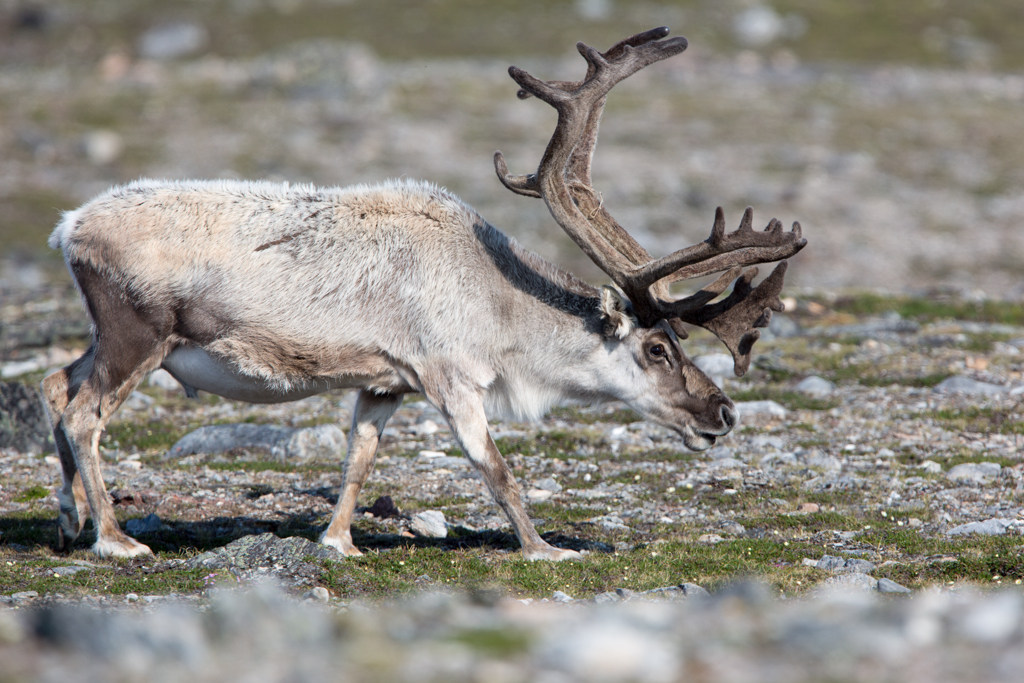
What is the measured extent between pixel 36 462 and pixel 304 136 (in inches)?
944

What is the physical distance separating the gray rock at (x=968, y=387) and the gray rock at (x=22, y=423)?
11.3m

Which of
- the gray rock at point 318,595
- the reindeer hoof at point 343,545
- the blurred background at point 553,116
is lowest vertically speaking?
the gray rock at point 318,595

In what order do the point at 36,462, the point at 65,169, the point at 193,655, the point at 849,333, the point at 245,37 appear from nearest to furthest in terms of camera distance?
the point at 193,655 < the point at 36,462 < the point at 849,333 < the point at 65,169 < the point at 245,37

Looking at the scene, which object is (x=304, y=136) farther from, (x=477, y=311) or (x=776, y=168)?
(x=477, y=311)

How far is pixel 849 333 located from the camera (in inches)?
685

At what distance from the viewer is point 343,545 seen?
902 cm

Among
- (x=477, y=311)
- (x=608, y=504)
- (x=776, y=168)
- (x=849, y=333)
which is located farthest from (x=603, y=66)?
(x=776, y=168)

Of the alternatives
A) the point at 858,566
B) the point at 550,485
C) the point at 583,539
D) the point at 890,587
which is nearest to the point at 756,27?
the point at 550,485

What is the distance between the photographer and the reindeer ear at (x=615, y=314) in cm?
917

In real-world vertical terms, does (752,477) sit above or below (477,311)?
below

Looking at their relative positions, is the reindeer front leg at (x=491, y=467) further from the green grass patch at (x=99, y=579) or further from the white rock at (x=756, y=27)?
the white rock at (x=756, y=27)

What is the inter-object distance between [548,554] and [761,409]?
5697 millimetres

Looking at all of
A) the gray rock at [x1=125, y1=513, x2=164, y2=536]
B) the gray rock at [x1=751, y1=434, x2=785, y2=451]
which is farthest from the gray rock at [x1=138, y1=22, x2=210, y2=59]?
the gray rock at [x1=125, y1=513, x2=164, y2=536]

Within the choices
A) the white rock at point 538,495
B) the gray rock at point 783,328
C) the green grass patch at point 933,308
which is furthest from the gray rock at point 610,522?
the green grass patch at point 933,308
